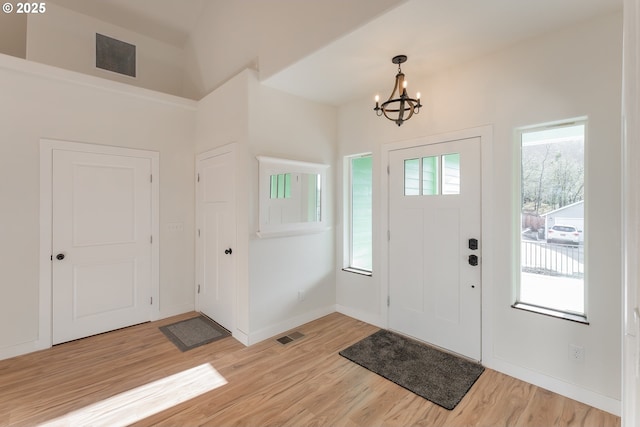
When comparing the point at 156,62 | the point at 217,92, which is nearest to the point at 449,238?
the point at 217,92

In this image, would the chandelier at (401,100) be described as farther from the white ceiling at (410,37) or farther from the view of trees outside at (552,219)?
the view of trees outside at (552,219)

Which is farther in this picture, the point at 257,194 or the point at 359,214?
the point at 359,214

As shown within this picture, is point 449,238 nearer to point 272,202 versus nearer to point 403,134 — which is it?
point 403,134

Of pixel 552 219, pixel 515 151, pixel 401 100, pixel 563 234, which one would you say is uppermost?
pixel 401 100

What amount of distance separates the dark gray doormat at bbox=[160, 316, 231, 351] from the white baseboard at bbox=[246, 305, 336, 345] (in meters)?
0.39

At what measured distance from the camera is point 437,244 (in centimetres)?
291

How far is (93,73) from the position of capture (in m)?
3.63

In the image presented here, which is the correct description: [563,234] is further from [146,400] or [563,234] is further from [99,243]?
[99,243]

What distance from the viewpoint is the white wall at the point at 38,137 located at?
2.74m

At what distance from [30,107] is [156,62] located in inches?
70.9

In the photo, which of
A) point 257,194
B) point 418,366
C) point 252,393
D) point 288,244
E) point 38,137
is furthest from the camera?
point 288,244

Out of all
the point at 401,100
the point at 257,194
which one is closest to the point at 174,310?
the point at 257,194

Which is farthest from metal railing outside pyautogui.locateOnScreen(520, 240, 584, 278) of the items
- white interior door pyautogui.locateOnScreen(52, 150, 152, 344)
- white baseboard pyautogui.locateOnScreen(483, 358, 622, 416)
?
white interior door pyautogui.locateOnScreen(52, 150, 152, 344)

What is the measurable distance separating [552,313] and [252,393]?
241 cm
